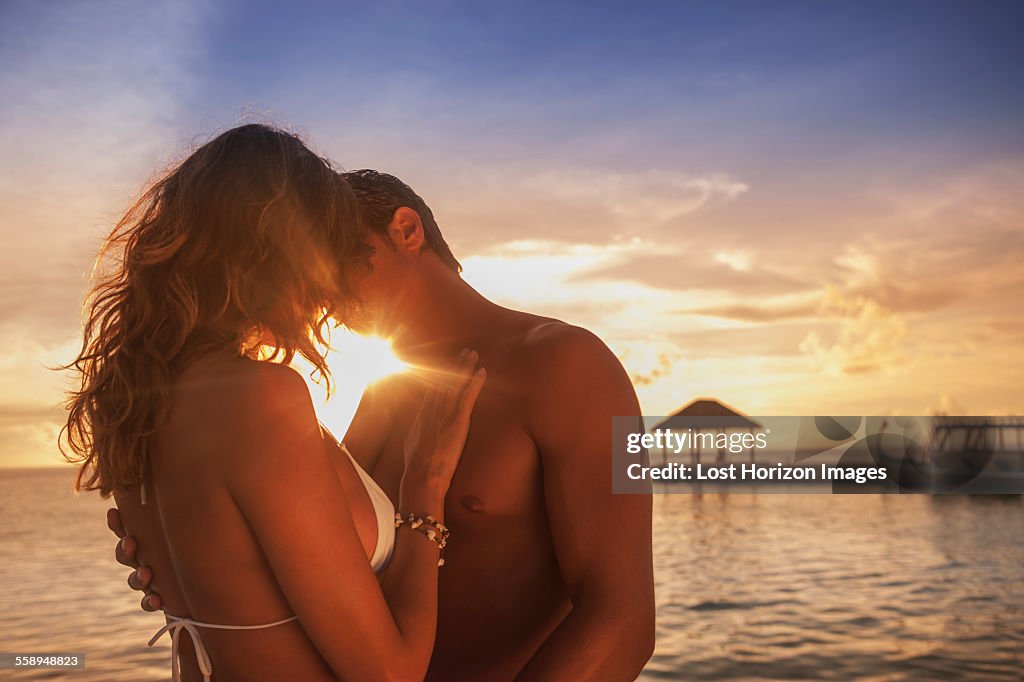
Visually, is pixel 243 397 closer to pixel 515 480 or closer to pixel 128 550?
pixel 128 550

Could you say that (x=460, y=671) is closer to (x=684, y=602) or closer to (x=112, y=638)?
(x=112, y=638)

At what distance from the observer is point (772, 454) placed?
6719 cm

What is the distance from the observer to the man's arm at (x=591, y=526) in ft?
7.17

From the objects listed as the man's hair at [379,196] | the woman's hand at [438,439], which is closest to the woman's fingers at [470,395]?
the woman's hand at [438,439]

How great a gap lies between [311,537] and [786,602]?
1837 cm

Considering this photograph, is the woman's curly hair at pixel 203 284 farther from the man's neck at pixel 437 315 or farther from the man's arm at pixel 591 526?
the man's neck at pixel 437 315

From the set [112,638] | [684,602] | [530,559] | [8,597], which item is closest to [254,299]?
[530,559]

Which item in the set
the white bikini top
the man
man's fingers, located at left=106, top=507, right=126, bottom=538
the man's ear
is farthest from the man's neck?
man's fingers, located at left=106, top=507, right=126, bottom=538

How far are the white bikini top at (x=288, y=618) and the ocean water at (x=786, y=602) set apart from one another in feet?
37.9

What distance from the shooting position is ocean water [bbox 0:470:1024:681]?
13.2 m

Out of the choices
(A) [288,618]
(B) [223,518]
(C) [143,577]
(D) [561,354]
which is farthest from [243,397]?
(D) [561,354]

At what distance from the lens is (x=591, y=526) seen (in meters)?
2.28

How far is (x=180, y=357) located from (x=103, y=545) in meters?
34.3

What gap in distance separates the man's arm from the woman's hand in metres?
0.22
